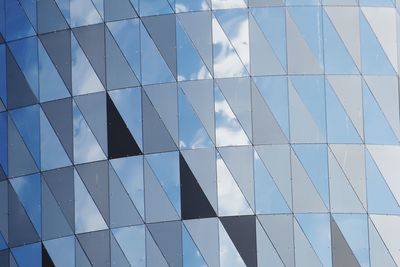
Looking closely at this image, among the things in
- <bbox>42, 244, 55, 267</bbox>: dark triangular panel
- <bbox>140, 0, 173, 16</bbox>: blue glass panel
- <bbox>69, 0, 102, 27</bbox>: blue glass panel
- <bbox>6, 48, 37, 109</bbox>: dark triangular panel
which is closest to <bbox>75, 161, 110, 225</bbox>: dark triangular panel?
<bbox>42, 244, 55, 267</bbox>: dark triangular panel

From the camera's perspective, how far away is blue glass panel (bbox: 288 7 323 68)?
5153 cm

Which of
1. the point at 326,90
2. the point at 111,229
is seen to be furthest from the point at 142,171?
the point at 326,90

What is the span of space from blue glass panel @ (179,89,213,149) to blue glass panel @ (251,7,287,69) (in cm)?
246

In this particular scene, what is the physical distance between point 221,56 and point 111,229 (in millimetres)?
4844

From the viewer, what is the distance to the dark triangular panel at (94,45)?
5191cm

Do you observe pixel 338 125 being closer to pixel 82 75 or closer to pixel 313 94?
pixel 313 94

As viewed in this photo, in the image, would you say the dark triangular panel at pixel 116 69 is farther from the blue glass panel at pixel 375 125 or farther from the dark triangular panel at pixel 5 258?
the blue glass panel at pixel 375 125

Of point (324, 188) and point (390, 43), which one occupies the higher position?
point (390, 43)

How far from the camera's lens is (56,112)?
52.1 m

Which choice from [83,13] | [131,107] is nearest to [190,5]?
[83,13]

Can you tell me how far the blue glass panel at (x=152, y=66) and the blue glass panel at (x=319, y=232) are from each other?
458cm

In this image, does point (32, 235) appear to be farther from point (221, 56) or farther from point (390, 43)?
point (390, 43)

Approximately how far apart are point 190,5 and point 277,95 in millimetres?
3032

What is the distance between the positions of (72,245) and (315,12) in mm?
8007
